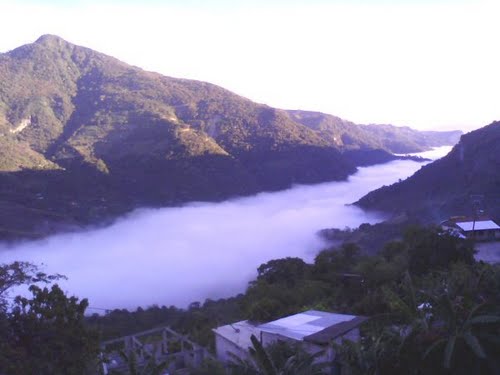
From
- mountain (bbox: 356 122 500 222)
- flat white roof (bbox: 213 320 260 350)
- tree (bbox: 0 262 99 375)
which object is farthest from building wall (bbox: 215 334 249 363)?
mountain (bbox: 356 122 500 222)

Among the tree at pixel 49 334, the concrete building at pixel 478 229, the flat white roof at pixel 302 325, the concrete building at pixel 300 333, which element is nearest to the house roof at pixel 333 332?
the concrete building at pixel 300 333

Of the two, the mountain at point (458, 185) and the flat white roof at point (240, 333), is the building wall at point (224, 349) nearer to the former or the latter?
the flat white roof at point (240, 333)

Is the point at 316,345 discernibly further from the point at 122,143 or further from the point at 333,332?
the point at 122,143

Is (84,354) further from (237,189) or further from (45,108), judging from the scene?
(45,108)

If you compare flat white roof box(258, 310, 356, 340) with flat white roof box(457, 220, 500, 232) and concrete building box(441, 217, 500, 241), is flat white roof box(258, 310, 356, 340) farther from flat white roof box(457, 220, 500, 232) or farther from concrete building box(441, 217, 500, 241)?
flat white roof box(457, 220, 500, 232)

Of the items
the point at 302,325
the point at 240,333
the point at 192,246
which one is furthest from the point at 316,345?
the point at 192,246
